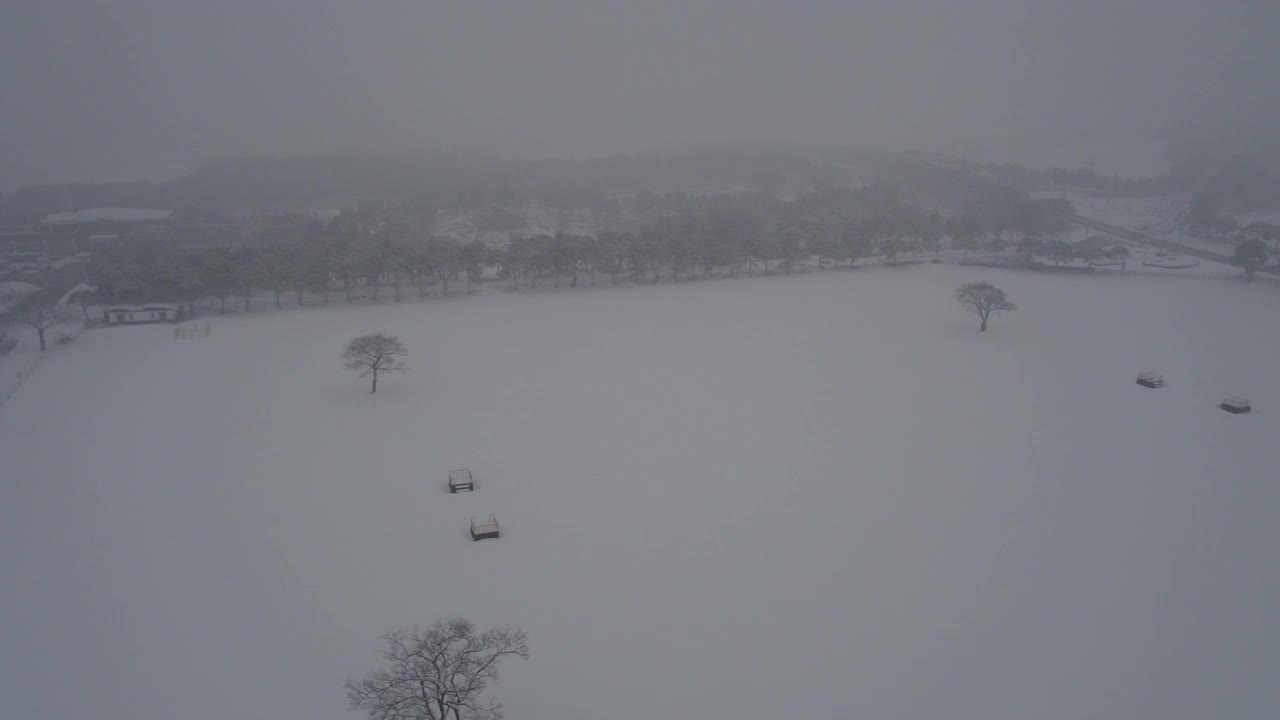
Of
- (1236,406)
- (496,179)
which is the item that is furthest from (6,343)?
(496,179)

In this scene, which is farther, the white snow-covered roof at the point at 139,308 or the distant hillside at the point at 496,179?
the distant hillside at the point at 496,179

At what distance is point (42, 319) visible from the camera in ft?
53.7

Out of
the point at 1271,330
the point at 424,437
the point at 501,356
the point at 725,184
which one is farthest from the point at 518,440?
the point at 725,184

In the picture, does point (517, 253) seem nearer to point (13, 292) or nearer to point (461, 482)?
point (13, 292)

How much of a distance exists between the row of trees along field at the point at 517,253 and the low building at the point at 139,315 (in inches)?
24.4

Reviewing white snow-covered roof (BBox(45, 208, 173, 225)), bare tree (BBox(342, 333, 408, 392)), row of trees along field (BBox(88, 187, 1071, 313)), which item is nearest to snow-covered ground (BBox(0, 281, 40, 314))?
row of trees along field (BBox(88, 187, 1071, 313))

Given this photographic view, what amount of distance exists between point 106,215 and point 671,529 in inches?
1480

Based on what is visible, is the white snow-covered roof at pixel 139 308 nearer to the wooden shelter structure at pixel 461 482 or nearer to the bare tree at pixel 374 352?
the bare tree at pixel 374 352

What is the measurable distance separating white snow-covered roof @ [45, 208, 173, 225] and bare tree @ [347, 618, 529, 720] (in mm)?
35643

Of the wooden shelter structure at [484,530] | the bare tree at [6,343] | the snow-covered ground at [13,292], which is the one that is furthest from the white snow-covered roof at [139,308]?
the wooden shelter structure at [484,530]

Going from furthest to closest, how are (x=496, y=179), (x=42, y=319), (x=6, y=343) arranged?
(x=496, y=179)
(x=42, y=319)
(x=6, y=343)

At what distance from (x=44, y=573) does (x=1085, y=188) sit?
175ft

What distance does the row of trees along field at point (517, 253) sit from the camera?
20359mm

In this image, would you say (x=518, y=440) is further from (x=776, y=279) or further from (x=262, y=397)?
(x=776, y=279)
